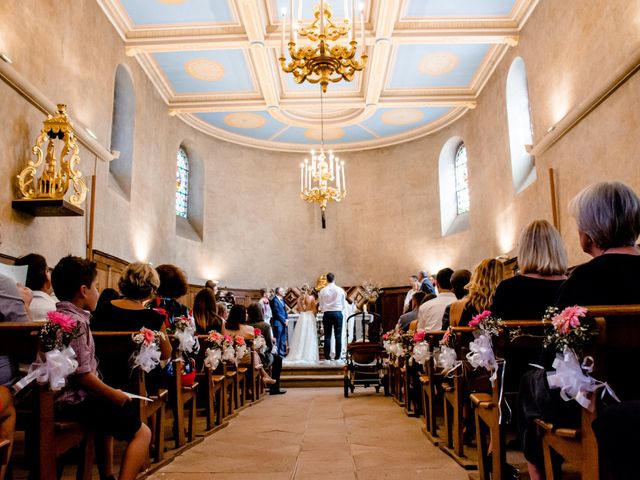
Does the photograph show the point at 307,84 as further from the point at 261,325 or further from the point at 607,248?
the point at 607,248

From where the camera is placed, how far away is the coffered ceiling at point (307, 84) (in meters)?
9.05

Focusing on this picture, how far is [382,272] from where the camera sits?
15281mm

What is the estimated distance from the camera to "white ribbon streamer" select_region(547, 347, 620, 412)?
5.58 feet

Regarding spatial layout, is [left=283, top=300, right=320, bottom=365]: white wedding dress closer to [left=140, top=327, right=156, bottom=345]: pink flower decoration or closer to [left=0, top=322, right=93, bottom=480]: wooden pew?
[left=140, top=327, right=156, bottom=345]: pink flower decoration

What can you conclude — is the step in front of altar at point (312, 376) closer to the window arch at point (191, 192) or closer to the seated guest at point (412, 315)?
the seated guest at point (412, 315)

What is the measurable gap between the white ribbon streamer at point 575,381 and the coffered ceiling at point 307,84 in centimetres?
775

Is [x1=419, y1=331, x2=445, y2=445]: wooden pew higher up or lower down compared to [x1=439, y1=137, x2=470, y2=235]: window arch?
lower down

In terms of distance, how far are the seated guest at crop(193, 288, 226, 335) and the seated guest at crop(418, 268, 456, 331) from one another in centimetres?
214

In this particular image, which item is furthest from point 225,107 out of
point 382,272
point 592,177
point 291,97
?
point 592,177

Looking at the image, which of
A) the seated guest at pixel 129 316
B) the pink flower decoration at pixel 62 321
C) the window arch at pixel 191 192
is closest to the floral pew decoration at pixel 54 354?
the pink flower decoration at pixel 62 321

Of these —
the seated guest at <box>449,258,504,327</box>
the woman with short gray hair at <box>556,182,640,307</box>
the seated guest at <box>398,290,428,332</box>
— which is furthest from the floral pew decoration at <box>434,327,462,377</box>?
the seated guest at <box>398,290,428,332</box>

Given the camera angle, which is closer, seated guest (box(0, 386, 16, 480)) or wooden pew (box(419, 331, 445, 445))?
seated guest (box(0, 386, 16, 480))

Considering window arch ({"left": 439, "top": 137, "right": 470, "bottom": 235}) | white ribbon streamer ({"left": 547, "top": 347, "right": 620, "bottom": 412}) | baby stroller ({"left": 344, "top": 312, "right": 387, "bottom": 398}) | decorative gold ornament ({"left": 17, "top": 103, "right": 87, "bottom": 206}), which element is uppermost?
window arch ({"left": 439, "top": 137, "right": 470, "bottom": 235})

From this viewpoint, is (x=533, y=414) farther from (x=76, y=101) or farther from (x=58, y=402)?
(x=76, y=101)
